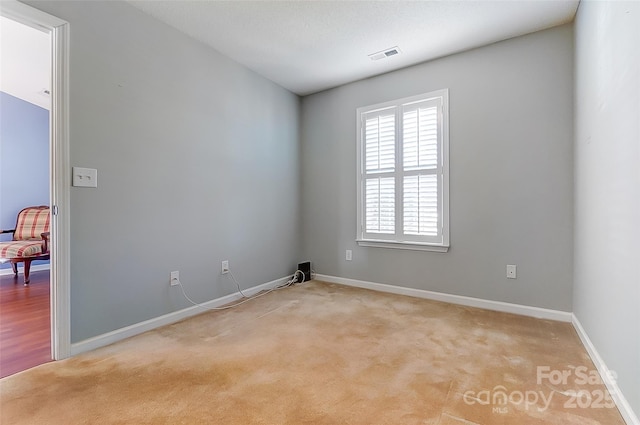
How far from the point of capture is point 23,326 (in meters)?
2.34

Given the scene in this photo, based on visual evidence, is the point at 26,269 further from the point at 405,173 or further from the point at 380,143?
the point at 405,173

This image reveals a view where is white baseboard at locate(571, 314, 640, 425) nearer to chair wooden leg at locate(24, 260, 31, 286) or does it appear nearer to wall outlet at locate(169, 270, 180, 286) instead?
wall outlet at locate(169, 270, 180, 286)

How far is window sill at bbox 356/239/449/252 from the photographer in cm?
305

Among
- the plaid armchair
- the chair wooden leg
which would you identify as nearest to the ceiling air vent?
the plaid armchair

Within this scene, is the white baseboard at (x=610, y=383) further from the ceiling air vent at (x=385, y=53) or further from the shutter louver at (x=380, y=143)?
the ceiling air vent at (x=385, y=53)

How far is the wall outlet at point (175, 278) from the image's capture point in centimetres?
251

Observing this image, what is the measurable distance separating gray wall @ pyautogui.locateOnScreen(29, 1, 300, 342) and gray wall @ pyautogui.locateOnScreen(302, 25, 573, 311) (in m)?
1.53

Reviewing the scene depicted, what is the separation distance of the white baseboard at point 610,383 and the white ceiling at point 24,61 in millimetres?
3805

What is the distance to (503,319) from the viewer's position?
8.23 feet

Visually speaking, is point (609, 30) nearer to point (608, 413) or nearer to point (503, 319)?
point (608, 413)

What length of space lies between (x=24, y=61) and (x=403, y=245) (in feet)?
14.4

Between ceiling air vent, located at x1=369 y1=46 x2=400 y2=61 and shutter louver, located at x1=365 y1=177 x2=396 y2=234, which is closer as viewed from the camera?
ceiling air vent, located at x1=369 y1=46 x2=400 y2=61

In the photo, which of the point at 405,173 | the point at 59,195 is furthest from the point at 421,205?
the point at 59,195

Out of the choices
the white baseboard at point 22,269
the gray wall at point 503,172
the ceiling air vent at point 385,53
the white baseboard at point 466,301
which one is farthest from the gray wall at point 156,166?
the white baseboard at point 22,269
